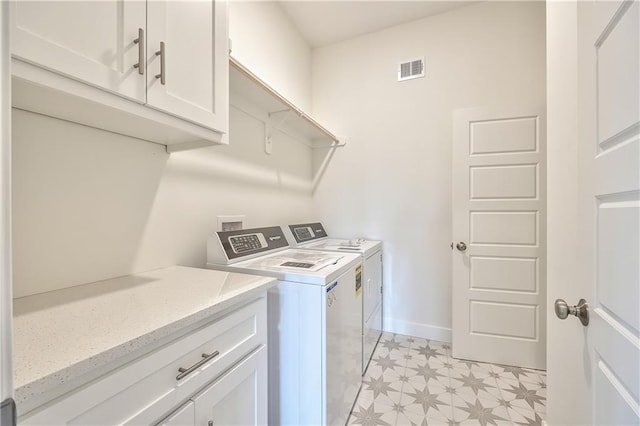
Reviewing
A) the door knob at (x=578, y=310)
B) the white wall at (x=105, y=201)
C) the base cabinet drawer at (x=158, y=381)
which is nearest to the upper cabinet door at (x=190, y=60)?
the white wall at (x=105, y=201)

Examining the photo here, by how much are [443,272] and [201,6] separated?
248cm

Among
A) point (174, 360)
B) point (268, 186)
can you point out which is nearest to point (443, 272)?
point (268, 186)

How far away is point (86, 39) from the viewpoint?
0.70 metres

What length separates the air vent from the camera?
2455 millimetres

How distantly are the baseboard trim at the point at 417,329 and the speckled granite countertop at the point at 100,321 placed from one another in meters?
1.93

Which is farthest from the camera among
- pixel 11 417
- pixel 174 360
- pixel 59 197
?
pixel 59 197

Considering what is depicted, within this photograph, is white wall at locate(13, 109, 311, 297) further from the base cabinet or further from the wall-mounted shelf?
the base cabinet

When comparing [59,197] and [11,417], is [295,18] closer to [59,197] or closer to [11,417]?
[59,197]

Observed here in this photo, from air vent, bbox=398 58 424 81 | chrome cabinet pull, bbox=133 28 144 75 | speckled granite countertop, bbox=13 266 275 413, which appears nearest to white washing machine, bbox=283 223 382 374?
speckled granite countertop, bbox=13 266 275 413

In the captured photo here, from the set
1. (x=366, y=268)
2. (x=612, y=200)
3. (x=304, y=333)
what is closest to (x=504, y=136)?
(x=366, y=268)

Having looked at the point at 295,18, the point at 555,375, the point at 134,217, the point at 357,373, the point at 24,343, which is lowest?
the point at 357,373

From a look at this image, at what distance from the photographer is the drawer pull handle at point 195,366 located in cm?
71

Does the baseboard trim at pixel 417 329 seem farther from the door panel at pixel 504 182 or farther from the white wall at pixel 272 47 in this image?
the white wall at pixel 272 47

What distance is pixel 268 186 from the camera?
2162 mm
